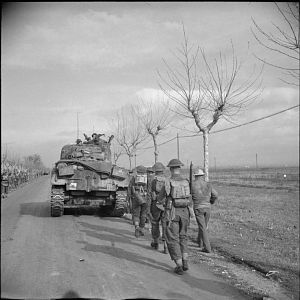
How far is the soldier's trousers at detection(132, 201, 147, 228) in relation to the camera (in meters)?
9.50

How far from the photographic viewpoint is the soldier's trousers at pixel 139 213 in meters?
9.50

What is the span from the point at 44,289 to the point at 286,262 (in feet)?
16.2

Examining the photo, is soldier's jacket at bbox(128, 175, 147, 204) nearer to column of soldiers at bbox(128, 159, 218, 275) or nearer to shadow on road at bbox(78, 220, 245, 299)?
column of soldiers at bbox(128, 159, 218, 275)

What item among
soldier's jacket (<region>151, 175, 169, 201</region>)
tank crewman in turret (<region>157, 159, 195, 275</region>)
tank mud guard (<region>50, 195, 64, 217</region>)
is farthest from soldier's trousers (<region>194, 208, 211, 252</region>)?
tank mud guard (<region>50, 195, 64, 217</region>)

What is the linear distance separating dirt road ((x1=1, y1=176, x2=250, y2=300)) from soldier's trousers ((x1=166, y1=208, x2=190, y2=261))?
36 cm

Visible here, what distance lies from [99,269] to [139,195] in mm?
3760

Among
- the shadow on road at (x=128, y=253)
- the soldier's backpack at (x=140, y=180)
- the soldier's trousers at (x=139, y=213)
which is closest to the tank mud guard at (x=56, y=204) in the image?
the shadow on road at (x=128, y=253)

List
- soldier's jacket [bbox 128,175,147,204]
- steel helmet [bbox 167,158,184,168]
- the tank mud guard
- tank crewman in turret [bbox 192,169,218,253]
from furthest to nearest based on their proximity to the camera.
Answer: the tank mud guard → soldier's jacket [bbox 128,175,147,204] → tank crewman in turret [bbox 192,169,218,253] → steel helmet [bbox 167,158,184,168]

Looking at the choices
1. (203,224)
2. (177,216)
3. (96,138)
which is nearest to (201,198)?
(203,224)

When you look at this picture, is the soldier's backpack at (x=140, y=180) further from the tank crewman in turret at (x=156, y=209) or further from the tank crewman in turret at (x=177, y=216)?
the tank crewman in turret at (x=177, y=216)

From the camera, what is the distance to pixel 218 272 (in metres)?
6.41

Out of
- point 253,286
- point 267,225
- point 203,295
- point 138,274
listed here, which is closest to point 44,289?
point 138,274

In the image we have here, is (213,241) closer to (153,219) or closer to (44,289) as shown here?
(153,219)

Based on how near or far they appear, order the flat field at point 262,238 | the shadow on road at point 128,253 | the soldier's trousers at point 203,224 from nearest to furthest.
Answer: the shadow on road at point 128,253 → the flat field at point 262,238 → the soldier's trousers at point 203,224
